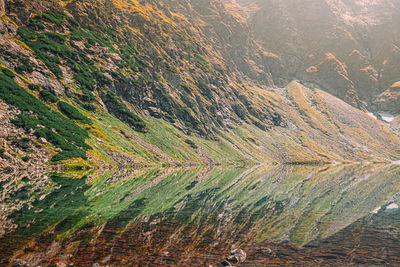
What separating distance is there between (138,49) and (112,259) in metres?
173

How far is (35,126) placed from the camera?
222 feet

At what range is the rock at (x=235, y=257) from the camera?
1615cm

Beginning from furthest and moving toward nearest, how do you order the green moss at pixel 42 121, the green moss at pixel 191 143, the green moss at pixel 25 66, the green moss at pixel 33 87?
the green moss at pixel 191 143
the green moss at pixel 25 66
the green moss at pixel 33 87
the green moss at pixel 42 121

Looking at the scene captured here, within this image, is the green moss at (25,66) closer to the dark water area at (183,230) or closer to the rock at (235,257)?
the dark water area at (183,230)

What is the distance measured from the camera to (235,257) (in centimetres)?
1659

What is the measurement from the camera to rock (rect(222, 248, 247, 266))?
16.1 meters

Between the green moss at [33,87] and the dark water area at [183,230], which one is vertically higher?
the green moss at [33,87]

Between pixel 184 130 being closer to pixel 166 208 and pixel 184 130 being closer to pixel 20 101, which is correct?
pixel 20 101

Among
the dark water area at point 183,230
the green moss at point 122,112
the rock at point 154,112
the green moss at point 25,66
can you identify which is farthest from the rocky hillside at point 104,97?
the dark water area at point 183,230

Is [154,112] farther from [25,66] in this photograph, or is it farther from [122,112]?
[25,66]

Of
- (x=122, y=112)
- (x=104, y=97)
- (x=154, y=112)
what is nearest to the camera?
(x=122, y=112)

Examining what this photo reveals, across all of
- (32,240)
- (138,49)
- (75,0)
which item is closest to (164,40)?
(138,49)

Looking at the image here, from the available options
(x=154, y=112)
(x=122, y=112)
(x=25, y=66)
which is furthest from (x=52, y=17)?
(x=154, y=112)

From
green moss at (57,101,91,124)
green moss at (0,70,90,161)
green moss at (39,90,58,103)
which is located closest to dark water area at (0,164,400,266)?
green moss at (0,70,90,161)
